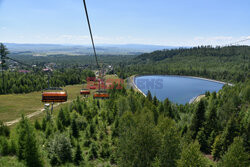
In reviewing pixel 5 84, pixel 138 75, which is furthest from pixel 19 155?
pixel 138 75

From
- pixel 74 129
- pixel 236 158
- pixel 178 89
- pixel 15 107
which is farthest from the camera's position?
pixel 178 89

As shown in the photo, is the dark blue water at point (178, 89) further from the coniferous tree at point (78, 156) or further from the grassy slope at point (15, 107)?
the coniferous tree at point (78, 156)

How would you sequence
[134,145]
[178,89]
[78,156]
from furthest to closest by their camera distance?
[178,89], [78,156], [134,145]

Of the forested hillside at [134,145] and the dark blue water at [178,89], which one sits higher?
the forested hillside at [134,145]

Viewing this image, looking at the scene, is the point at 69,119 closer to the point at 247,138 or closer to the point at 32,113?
the point at 32,113

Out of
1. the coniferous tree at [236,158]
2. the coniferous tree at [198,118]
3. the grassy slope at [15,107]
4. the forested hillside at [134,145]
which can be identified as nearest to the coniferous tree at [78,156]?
the forested hillside at [134,145]

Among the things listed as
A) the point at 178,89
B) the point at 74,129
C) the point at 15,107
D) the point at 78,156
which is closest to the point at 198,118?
the point at 78,156

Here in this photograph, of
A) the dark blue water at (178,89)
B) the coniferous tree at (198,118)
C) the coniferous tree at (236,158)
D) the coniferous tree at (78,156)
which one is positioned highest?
the coniferous tree at (236,158)

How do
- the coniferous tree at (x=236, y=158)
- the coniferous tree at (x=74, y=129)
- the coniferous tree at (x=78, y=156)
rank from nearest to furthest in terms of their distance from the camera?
the coniferous tree at (x=236, y=158)
the coniferous tree at (x=78, y=156)
the coniferous tree at (x=74, y=129)

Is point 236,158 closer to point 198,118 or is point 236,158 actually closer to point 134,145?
point 134,145

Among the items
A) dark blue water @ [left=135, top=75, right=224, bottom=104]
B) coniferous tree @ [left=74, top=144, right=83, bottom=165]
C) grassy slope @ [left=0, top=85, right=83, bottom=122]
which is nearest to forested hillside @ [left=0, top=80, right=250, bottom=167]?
coniferous tree @ [left=74, top=144, right=83, bottom=165]

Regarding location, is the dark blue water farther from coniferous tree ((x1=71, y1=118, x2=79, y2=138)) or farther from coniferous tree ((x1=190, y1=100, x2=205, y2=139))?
coniferous tree ((x1=71, y1=118, x2=79, y2=138))
